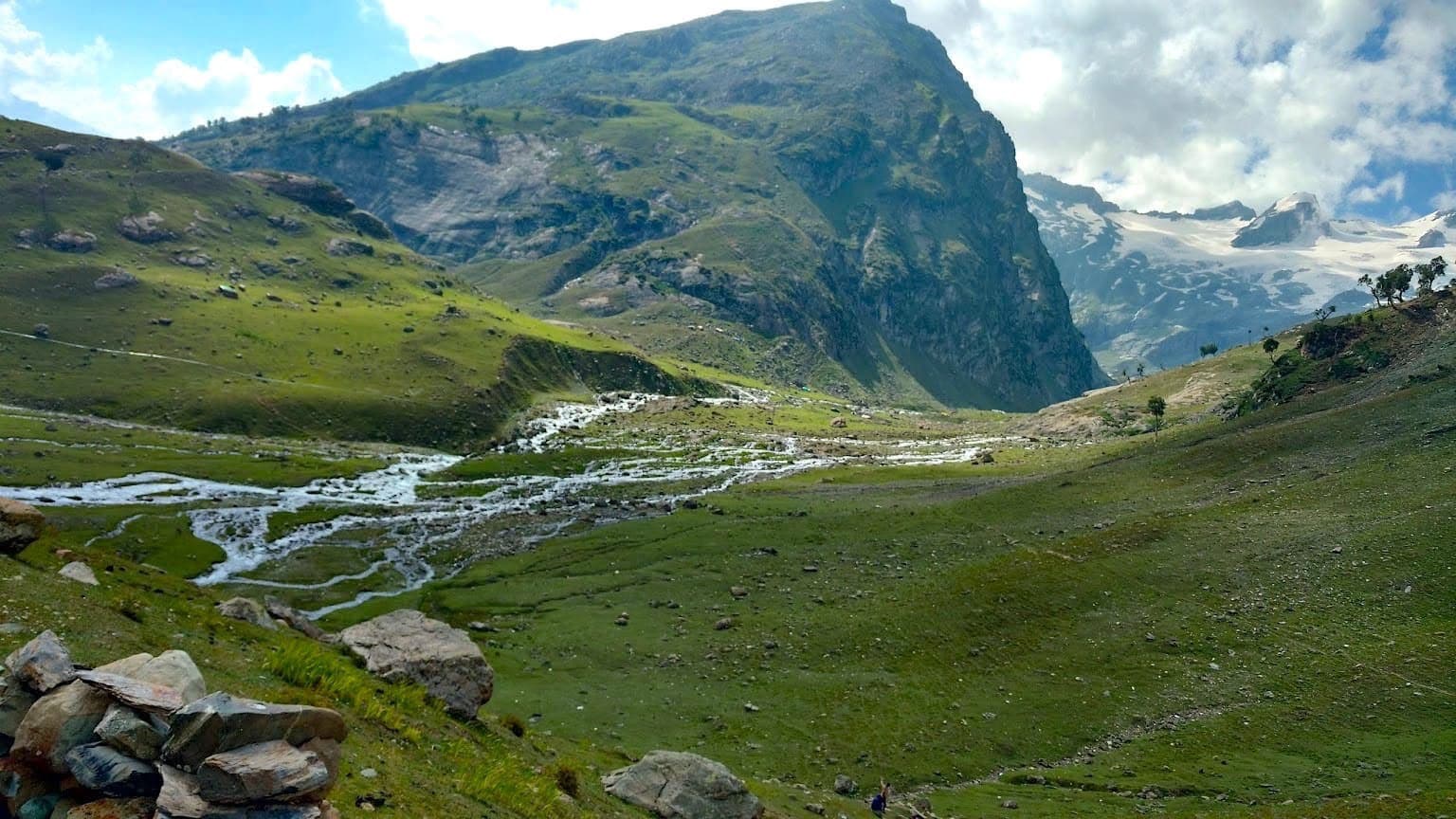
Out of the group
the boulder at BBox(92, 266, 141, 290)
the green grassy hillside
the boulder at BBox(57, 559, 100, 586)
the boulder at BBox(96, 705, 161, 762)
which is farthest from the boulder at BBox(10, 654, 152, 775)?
the boulder at BBox(92, 266, 141, 290)

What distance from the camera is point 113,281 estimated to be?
196375 millimetres

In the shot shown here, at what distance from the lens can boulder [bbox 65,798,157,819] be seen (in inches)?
502

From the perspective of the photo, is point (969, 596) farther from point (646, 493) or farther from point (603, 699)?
point (646, 493)

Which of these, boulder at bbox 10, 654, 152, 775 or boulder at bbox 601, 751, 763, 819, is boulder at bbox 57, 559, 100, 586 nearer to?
boulder at bbox 10, 654, 152, 775

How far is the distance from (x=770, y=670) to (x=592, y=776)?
92.1 ft

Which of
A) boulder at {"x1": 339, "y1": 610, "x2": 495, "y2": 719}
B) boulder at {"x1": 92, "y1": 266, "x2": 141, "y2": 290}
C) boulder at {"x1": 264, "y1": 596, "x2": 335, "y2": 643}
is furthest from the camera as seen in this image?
boulder at {"x1": 92, "y1": 266, "x2": 141, "y2": 290}

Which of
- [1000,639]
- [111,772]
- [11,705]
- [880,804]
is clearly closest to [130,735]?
[111,772]

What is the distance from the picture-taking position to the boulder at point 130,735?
1336 centimetres

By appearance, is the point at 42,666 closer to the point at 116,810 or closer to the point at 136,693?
the point at 136,693

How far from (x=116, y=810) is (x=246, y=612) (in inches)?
833

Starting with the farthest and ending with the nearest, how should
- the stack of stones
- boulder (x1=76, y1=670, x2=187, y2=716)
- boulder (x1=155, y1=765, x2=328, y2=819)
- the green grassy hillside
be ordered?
the green grassy hillside → boulder (x1=76, y1=670, x2=187, y2=716) → the stack of stones → boulder (x1=155, y1=765, x2=328, y2=819)

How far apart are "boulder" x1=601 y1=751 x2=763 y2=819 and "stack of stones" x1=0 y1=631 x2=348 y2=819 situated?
1654 centimetres

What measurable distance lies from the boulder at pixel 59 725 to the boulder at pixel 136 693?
0.18 metres

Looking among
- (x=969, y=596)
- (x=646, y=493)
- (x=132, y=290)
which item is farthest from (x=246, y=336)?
(x=969, y=596)
